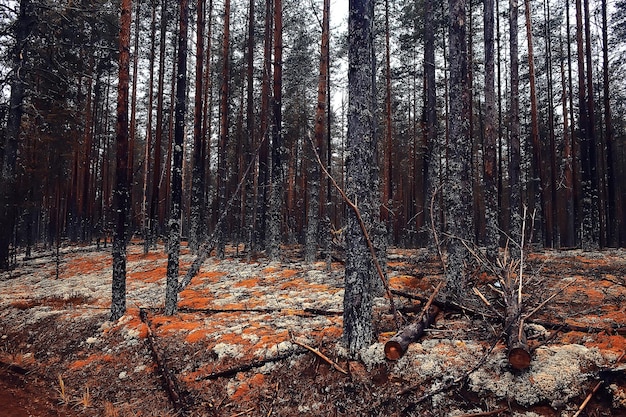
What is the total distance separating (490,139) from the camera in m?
9.60

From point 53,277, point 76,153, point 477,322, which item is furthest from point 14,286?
point 477,322

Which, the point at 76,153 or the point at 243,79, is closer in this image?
the point at 76,153

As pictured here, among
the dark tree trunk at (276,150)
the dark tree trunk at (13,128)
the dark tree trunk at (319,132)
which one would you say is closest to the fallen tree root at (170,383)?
the dark tree trunk at (319,132)

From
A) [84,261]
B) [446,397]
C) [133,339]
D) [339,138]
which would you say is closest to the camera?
[446,397]

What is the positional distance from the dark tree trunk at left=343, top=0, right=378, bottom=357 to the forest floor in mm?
523

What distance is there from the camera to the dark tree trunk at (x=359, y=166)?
431 centimetres

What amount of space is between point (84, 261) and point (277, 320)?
1392 cm

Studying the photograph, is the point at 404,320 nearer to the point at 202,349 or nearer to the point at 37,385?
the point at 202,349

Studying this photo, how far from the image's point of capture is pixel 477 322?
4.96 metres

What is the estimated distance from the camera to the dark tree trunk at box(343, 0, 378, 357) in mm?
4312

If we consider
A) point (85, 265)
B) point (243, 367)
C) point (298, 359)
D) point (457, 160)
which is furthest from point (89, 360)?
point (85, 265)

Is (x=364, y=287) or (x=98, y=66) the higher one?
(x=98, y=66)

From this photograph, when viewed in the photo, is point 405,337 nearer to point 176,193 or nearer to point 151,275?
point 176,193

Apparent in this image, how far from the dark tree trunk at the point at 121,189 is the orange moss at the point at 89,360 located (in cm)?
133
